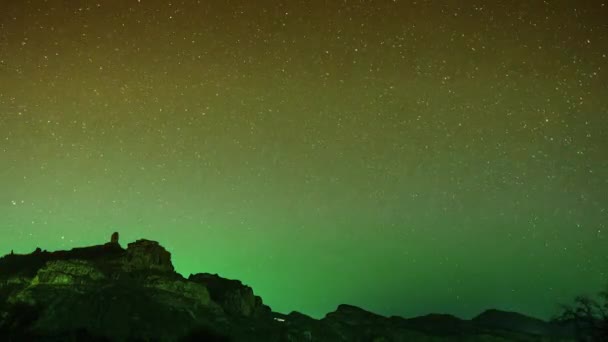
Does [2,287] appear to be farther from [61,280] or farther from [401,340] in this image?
[401,340]

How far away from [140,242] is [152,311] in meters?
43.6

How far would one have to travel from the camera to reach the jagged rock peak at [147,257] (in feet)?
497

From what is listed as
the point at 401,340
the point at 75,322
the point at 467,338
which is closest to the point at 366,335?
the point at 401,340

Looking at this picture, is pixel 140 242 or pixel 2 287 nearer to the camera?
pixel 2 287

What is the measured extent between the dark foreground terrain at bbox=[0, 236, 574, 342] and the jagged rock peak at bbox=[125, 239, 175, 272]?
281 millimetres

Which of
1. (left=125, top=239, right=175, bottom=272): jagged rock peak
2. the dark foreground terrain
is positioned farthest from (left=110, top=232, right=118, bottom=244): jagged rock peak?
(left=125, top=239, right=175, bottom=272): jagged rock peak

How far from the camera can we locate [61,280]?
4956 inches

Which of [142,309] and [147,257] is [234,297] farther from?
[142,309]

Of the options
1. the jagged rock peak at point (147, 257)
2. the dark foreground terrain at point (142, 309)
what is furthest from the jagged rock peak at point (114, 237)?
the jagged rock peak at point (147, 257)

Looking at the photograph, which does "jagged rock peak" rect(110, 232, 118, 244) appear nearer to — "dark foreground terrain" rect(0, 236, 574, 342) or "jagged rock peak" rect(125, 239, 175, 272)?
"dark foreground terrain" rect(0, 236, 574, 342)

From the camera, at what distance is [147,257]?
505 ft

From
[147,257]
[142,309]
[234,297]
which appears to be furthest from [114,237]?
[142,309]

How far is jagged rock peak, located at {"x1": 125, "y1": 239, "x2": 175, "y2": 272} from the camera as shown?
151375 millimetres

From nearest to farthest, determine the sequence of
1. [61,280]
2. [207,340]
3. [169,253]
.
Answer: [207,340] → [61,280] → [169,253]
